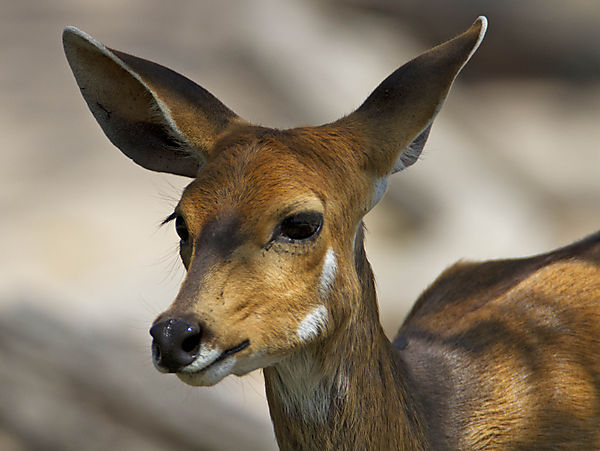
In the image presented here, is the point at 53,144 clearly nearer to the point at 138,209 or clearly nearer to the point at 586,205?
the point at 138,209

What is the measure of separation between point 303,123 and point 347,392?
7.83 m

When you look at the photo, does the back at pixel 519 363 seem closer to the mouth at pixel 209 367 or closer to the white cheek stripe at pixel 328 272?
the white cheek stripe at pixel 328 272

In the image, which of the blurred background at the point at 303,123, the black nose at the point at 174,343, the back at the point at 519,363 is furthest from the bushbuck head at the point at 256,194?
the blurred background at the point at 303,123

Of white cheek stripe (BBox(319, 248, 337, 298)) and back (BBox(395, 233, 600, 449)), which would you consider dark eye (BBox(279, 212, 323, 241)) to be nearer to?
white cheek stripe (BBox(319, 248, 337, 298))

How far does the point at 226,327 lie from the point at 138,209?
7.08 m

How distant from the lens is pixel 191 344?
2969 millimetres

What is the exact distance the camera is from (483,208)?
1072 cm

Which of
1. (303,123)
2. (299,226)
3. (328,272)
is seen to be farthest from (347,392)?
(303,123)

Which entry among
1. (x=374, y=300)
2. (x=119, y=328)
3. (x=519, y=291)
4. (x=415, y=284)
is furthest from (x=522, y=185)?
(x=374, y=300)

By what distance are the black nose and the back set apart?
1.35 meters

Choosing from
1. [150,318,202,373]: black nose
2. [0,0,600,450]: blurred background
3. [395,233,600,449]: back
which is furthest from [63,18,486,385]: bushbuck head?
[0,0,600,450]: blurred background

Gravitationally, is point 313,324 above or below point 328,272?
below

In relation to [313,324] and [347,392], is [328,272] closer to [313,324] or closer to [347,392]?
[313,324]

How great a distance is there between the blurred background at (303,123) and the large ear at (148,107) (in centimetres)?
433
